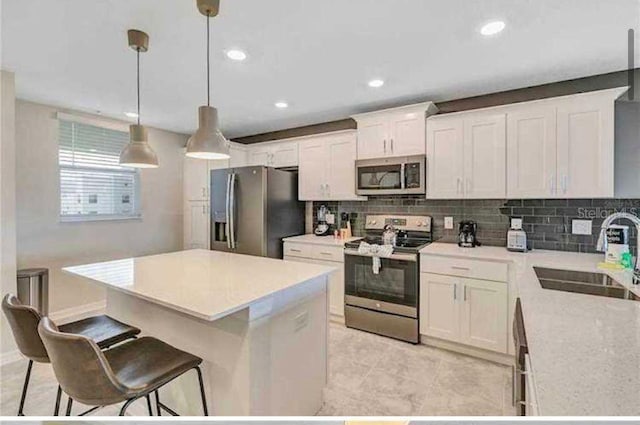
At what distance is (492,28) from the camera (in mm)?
1829

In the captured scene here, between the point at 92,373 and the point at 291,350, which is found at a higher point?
the point at 92,373

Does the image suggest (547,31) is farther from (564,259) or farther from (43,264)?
(43,264)

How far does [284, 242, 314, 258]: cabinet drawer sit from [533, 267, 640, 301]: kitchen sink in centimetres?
204

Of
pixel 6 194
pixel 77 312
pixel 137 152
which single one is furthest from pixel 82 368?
pixel 77 312

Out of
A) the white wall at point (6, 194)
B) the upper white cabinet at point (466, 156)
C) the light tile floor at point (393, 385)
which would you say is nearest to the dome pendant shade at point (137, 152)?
the white wall at point (6, 194)

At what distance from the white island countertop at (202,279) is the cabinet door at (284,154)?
181cm

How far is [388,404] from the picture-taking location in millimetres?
1935

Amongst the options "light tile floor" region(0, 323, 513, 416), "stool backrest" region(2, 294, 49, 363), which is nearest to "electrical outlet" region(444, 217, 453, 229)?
"light tile floor" region(0, 323, 513, 416)

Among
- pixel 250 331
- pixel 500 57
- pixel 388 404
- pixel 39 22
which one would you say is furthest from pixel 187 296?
pixel 500 57

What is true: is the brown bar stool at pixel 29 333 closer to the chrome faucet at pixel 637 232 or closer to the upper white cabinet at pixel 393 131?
the upper white cabinet at pixel 393 131

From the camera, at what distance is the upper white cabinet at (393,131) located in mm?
2986

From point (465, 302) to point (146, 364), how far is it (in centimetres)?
230

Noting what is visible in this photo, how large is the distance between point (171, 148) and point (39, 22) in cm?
263

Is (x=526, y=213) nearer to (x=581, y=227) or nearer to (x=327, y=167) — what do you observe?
(x=581, y=227)
